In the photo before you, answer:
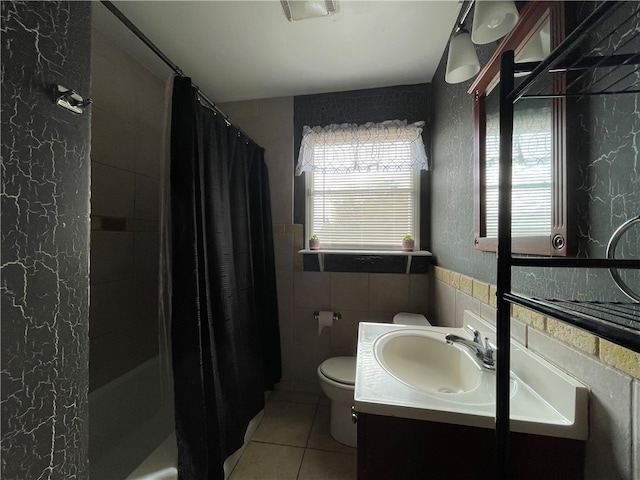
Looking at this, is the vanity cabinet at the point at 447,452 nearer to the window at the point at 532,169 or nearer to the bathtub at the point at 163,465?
the window at the point at 532,169

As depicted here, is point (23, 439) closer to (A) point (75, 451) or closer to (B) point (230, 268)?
(A) point (75, 451)

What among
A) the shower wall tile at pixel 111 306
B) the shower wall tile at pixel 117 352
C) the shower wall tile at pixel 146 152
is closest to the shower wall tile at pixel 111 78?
the shower wall tile at pixel 146 152

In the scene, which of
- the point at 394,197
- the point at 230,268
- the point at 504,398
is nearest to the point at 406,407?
the point at 504,398

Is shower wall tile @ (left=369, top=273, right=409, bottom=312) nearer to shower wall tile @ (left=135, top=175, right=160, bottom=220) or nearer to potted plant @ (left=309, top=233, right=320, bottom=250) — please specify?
potted plant @ (left=309, top=233, right=320, bottom=250)

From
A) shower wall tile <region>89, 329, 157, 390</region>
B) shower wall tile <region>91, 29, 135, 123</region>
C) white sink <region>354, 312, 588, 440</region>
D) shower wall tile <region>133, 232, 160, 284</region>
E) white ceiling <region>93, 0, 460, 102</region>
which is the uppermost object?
white ceiling <region>93, 0, 460, 102</region>

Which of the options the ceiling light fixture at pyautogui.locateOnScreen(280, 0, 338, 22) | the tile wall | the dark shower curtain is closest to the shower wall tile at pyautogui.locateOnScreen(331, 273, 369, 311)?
the tile wall

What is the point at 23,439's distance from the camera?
568 millimetres

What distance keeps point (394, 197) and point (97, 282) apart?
1958 mm

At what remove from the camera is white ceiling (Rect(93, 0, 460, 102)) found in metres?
1.31

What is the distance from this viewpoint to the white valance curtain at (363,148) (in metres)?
1.90

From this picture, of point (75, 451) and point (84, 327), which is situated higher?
point (84, 327)

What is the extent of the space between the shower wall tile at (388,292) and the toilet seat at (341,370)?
423mm

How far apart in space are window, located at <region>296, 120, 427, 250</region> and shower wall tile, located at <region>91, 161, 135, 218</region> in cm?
111

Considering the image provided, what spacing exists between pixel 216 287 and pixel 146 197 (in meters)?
0.89
